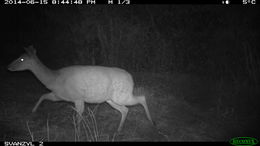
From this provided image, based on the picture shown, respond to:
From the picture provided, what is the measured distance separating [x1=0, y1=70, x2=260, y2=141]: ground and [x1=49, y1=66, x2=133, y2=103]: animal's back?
35 cm

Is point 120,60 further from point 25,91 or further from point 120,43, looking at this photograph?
point 25,91

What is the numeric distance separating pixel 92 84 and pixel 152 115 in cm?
193

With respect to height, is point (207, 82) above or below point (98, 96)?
below

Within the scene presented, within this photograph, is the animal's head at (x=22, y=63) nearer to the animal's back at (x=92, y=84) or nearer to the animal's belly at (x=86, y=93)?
the animal's back at (x=92, y=84)

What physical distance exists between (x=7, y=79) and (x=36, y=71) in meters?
4.02

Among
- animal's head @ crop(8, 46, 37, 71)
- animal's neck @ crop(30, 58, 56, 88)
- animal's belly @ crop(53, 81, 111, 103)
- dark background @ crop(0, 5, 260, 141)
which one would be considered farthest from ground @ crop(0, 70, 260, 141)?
animal's head @ crop(8, 46, 37, 71)

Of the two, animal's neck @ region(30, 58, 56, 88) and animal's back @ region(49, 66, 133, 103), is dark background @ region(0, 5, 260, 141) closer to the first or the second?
animal's neck @ region(30, 58, 56, 88)

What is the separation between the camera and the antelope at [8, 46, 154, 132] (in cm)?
472

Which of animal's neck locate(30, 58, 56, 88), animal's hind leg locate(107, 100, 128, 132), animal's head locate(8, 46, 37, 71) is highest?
animal's head locate(8, 46, 37, 71)

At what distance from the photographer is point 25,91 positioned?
281 inches

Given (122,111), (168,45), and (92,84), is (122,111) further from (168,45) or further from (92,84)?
(168,45)

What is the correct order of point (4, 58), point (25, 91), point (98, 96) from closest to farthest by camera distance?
point (98, 96)
point (25, 91)
point (4, 58)

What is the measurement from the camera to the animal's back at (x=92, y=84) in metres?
4.71

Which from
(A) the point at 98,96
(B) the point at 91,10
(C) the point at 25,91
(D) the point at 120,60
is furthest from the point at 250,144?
(B) the point at 91,10
